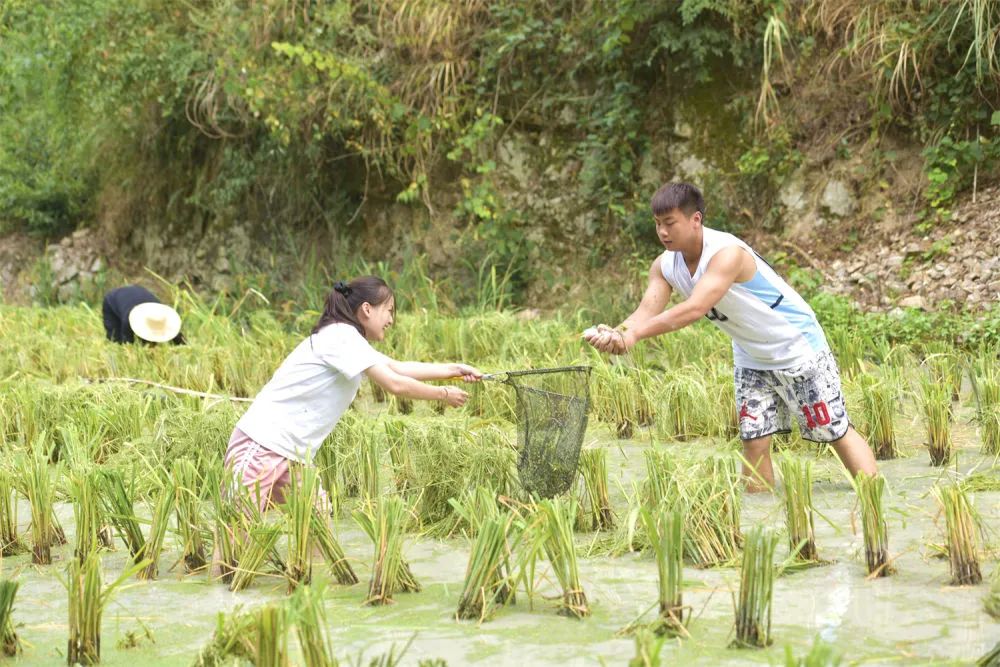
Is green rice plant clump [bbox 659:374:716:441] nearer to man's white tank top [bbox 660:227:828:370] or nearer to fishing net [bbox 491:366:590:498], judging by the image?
man's white tank top [bbox 660:227:828:370]

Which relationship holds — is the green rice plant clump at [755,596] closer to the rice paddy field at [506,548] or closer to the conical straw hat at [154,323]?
the rice paddy field at [506,548]

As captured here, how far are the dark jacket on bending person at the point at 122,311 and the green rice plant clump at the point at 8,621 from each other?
18.0ft

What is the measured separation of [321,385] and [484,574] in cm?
128

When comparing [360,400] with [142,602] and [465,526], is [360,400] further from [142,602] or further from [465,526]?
[142,602]

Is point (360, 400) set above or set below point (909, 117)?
below

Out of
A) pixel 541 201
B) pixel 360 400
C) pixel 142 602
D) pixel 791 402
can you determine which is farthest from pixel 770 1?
pixel 142 602

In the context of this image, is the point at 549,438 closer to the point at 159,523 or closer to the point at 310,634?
the point at 159,523

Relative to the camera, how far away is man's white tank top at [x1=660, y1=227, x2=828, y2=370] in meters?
4.75

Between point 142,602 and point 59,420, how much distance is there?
2801 millimetres

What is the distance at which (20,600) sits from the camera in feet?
12.8

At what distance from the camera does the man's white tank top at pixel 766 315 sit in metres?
4.75

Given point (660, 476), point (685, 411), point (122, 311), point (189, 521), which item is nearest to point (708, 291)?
point (660, 476)

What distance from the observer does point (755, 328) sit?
4.79 meters

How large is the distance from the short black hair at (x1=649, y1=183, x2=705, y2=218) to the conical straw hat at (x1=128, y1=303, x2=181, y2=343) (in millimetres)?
4750
